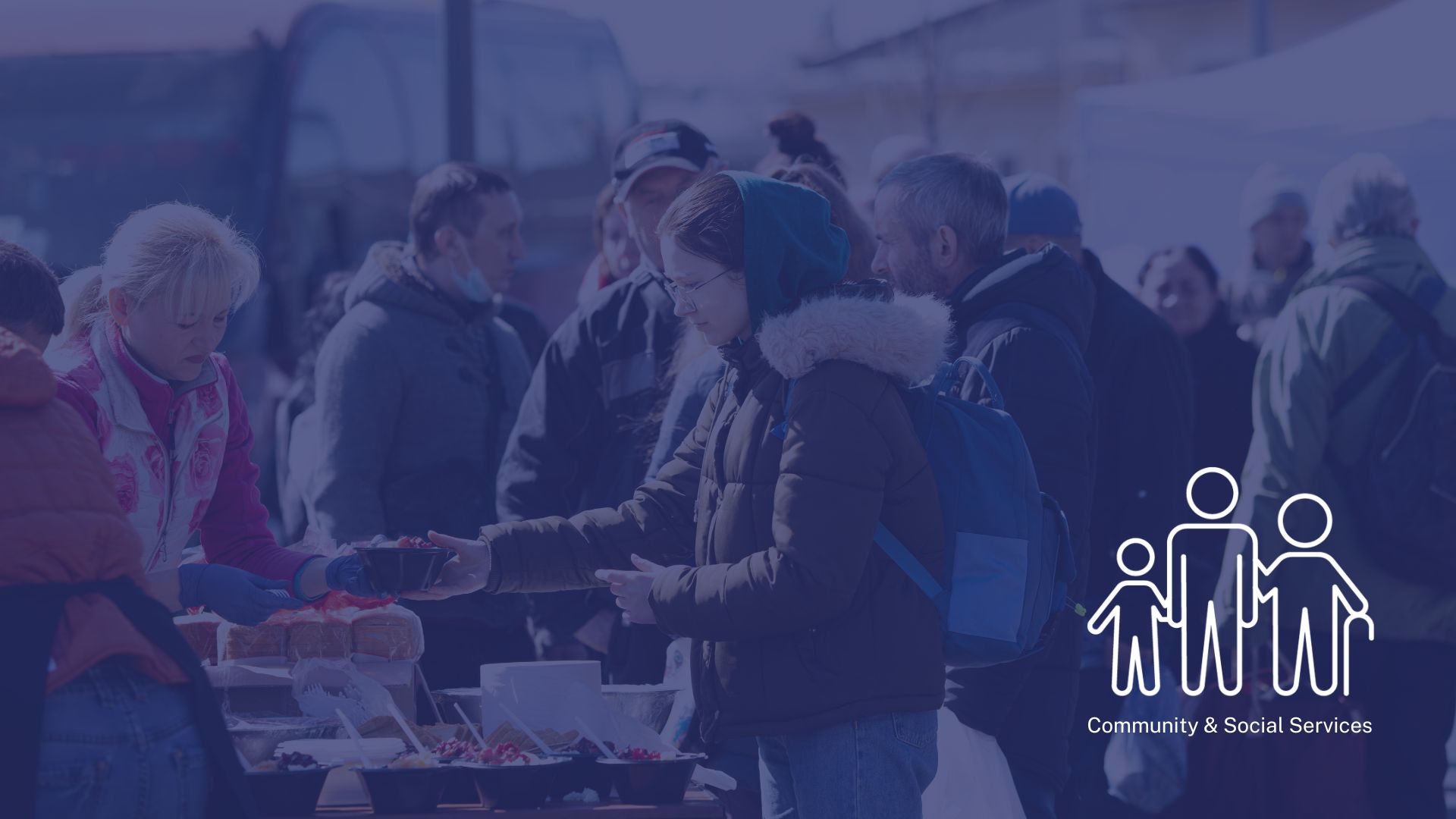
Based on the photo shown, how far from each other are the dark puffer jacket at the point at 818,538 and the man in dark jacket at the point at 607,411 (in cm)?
141

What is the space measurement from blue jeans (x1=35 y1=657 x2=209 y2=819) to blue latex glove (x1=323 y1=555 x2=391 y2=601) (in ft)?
2.26

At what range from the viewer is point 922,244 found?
13.7 feet

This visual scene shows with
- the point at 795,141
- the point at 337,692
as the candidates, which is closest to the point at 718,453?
the point at 337,692

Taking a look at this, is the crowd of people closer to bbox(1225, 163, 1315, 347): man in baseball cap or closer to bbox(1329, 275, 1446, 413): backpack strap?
bbox(1329, 275, 1446, 413): backpack strap

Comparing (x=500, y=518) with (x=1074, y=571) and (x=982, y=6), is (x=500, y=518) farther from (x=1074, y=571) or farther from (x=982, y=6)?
(x=982, y=6)

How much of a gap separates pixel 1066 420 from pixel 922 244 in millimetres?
528

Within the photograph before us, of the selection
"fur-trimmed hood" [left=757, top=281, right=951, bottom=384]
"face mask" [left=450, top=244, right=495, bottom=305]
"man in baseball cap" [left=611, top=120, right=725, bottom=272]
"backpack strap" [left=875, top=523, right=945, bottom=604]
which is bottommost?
"backpack strap" [left=875, top=523, right=945, bottom=604]

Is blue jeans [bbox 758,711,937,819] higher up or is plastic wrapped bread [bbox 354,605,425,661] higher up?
plastic wrapped bread [bbox 354,605,425,661]

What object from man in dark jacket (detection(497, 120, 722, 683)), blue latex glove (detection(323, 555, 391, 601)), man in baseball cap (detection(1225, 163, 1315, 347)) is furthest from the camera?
man in baseball cap (detection(1225, 163, 1315, 347))

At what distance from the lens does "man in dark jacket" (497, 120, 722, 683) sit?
4664mm

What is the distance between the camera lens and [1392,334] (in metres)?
5.30

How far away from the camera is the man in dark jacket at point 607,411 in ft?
15.3

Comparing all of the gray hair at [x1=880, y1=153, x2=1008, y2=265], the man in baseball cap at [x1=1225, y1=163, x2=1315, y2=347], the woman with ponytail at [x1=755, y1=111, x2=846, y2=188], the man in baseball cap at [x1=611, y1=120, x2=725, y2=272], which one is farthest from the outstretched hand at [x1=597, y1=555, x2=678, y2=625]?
the man in baseball cap at [x1=1225, y1=163, x2=1315, y2=347]

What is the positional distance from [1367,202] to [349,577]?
11.5 feet
